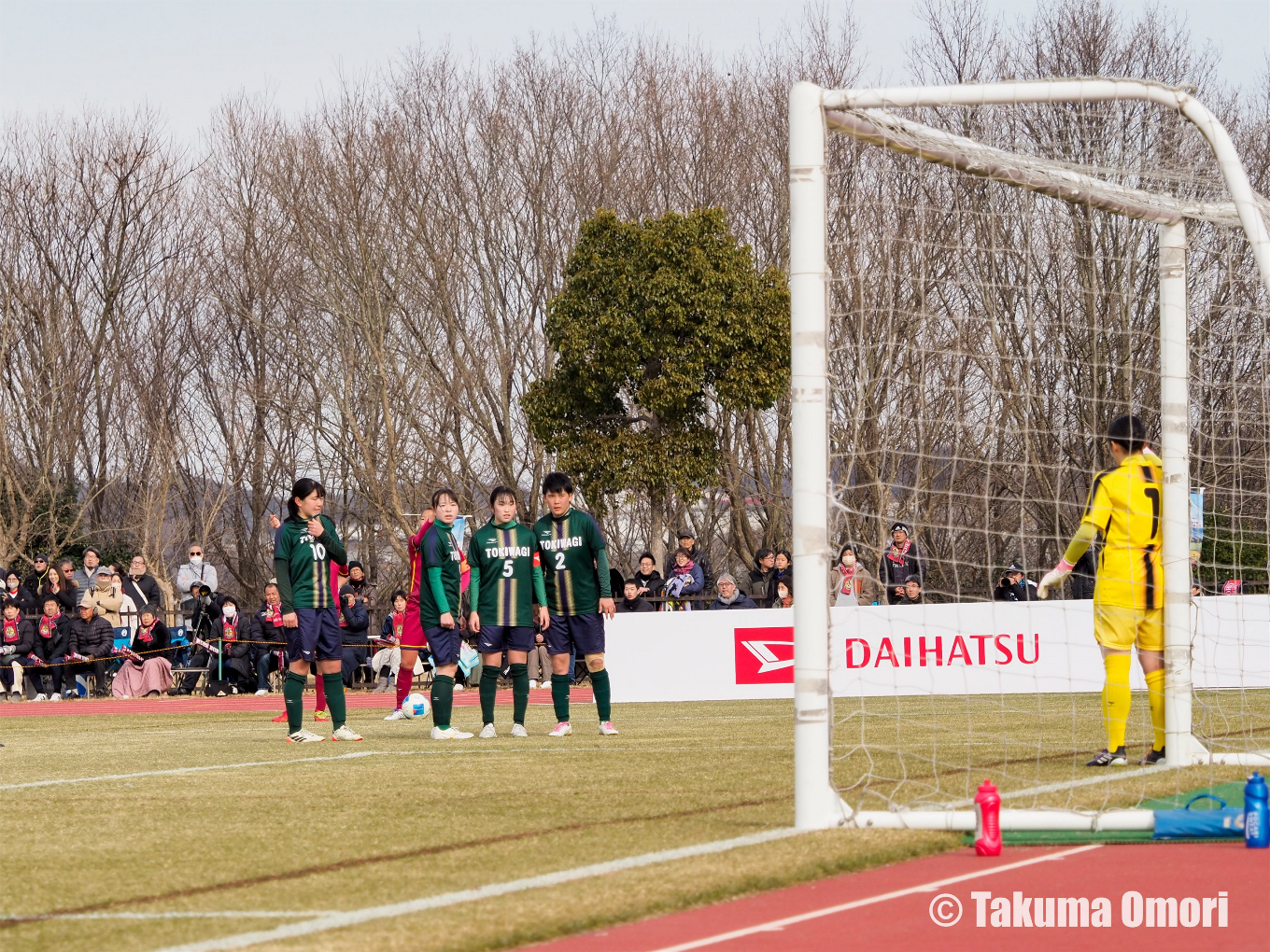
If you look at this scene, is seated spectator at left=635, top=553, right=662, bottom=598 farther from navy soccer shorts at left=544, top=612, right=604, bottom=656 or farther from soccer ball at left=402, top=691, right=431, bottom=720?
navy soccer shorts at left=544, top=612, right=604, bottom=656

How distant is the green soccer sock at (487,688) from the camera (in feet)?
41.0

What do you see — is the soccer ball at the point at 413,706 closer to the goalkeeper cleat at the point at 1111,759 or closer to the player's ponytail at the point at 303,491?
the player's ponytail at the point at 303,491

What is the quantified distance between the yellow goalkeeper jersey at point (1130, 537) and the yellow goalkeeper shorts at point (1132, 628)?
41mm

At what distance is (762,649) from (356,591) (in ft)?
30.7

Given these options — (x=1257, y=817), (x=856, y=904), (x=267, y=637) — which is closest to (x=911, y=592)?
(x=1257, y=817)

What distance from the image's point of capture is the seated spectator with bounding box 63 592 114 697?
24.7 meters

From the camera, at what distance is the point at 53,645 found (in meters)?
24.9

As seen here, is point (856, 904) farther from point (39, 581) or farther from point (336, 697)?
point (39, 581)

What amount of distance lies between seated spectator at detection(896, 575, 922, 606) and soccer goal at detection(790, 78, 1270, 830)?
0.21 metres

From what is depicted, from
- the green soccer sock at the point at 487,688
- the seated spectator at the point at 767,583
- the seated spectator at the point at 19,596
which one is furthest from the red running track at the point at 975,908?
the seated spectator at the point at 19,596

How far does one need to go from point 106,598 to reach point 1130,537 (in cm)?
1906

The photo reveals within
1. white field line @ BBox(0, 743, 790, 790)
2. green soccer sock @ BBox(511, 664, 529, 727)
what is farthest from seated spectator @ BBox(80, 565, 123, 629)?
white field line @ BBox(0, 743, 790, 790)

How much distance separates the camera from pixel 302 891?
17.9 ft

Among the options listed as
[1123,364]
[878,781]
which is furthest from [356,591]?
[878,781]
